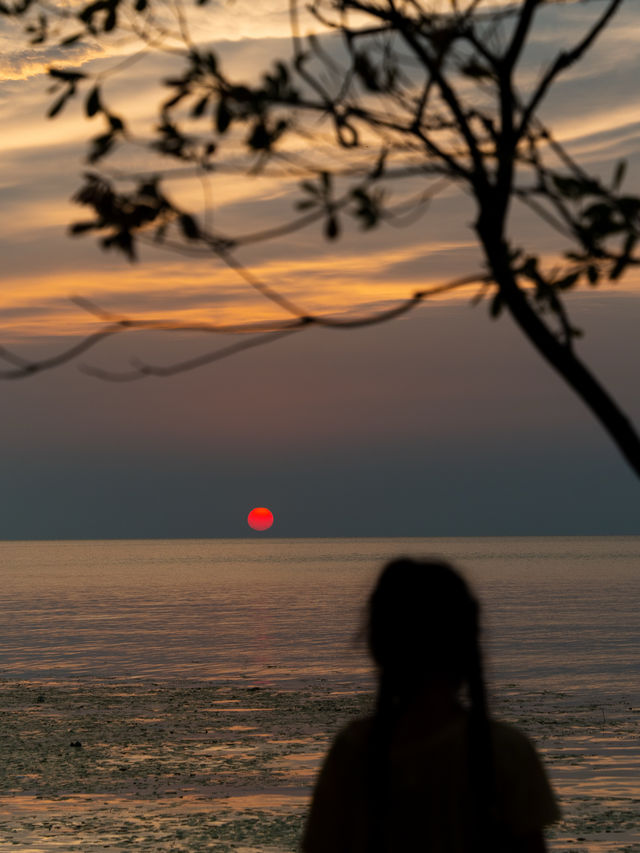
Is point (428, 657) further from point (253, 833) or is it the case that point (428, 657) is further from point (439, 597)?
point (253, 833)

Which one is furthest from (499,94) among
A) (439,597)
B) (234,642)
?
(234,642)

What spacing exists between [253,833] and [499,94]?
14364mm

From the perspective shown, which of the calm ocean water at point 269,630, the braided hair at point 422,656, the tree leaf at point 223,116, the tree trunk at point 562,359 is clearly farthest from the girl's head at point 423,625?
the calm ocean water at point 269,630

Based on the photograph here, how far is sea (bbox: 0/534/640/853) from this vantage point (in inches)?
643

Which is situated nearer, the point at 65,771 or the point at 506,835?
the point at 506,835

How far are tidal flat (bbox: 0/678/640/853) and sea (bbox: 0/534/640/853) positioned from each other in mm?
61

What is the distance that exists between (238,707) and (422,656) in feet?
94.8

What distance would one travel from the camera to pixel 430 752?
2.75 metres

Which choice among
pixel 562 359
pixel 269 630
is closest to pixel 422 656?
pixel 562 359

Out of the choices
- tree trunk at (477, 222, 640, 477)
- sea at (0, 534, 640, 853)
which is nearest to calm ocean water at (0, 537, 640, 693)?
sea at (0, 534, 640, 853)

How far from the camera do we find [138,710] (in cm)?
3016

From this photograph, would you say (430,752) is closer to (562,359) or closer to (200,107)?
(562,359)

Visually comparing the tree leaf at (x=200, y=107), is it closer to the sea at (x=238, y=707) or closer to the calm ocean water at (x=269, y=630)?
the sea at (x=238, y=707)

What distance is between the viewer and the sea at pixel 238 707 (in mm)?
16328
